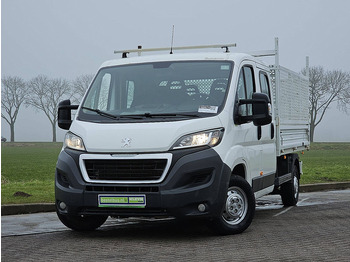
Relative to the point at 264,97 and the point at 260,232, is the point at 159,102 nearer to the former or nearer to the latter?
the point at 264,97

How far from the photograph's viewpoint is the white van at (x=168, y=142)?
25.1ft

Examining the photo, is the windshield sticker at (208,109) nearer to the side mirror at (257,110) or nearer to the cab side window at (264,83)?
the side mirror at (257,110)

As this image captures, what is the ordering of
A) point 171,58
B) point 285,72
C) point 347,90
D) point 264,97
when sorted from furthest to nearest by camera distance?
point 347,90 < point 285,72 < point 171,58 < point 264,97

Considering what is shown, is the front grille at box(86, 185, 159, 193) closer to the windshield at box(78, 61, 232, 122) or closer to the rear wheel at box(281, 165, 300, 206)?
the windshield at box(78, 61, 232, 122)

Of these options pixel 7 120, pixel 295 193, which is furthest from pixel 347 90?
pixel 295 193

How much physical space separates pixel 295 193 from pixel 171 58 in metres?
4.67

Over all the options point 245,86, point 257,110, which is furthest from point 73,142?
point 245,86

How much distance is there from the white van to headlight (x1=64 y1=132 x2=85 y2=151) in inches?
0.6

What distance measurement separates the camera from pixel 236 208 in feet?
27.3

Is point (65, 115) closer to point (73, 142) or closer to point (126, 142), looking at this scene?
point (73, 142)

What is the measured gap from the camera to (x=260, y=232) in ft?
27.8

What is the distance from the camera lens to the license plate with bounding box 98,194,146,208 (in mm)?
7648

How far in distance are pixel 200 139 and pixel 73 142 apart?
5.33 feet

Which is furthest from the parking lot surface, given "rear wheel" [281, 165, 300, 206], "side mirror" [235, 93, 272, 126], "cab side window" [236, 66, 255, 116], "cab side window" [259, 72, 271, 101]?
"cab side window" [259, 72, 271, 101]
